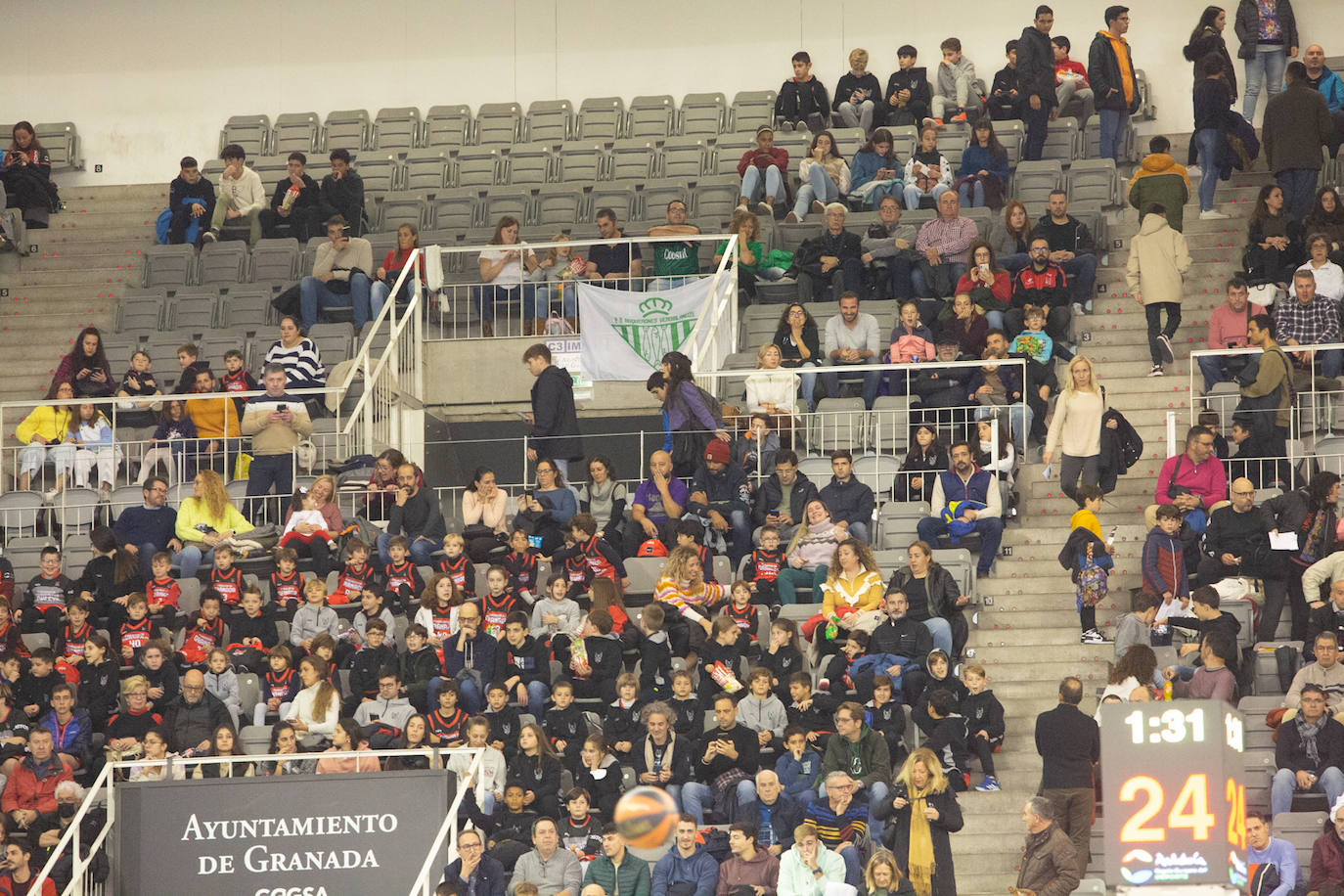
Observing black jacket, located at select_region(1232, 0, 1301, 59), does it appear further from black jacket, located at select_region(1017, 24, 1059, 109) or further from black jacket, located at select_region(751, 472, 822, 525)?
black jacket, located at select_region(751, 472, 822, 525)

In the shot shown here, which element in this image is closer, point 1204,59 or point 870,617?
point 870,617

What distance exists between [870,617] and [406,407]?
5758 mm

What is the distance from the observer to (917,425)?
17438 millimetres

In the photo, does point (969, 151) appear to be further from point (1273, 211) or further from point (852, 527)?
point (852, 527)

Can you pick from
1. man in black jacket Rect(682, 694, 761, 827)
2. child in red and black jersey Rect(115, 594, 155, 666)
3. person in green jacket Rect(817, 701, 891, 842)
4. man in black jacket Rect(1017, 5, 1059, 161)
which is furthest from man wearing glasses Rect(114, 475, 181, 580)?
man in black jacket Rect(1017, 5, 1059, 161)

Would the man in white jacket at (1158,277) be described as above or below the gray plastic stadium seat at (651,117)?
below

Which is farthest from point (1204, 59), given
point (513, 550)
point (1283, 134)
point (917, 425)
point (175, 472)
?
point (175, 472)

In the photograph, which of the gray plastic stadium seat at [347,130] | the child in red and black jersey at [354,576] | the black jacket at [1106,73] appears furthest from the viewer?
the gray plastic stadium seat at [347,130]

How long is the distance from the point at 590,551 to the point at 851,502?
77.1 inches

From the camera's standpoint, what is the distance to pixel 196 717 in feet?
49.7

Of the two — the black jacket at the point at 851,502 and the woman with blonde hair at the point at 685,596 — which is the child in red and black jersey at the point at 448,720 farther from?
the black jacket at the point at 851,502

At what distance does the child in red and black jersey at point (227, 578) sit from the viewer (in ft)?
54.3

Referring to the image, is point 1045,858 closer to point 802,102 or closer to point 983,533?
point 983,533

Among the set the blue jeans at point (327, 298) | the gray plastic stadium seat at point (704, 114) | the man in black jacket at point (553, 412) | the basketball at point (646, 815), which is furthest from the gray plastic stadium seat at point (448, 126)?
the basketball at point (646, 815)
